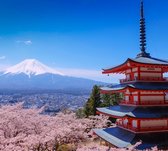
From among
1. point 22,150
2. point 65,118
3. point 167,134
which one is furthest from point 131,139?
point 65,118

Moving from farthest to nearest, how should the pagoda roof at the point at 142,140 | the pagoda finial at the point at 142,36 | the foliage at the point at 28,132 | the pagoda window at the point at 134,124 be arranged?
1. the pagoda finial at the point at 142,36
2. the pagoda window at the point at 134,124
3. the pagoda roof at the point at 142,140
4. the foliage at the point at 28,132

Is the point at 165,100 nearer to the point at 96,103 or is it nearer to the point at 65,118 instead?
the point at 65,118

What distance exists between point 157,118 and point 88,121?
13.7 meters

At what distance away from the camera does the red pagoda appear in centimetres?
1698

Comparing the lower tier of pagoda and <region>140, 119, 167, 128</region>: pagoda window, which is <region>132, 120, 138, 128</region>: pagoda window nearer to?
the lower tier of pagoda

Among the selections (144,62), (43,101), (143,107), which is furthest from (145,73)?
(43,101)

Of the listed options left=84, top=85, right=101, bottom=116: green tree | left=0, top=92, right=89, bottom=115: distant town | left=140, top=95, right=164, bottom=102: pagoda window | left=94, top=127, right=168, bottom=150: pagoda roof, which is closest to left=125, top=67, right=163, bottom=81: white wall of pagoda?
left=140, top=95, right=164, bottom=102: pagoda window

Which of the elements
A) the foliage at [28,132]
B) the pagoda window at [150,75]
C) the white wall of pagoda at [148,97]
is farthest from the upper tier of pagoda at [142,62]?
the foliage at [28,132]

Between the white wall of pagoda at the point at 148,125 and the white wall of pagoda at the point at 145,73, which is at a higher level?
the white wall of pagoda at the point at 145,73

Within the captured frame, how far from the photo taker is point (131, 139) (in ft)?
55.4

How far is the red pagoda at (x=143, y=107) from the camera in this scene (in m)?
17.0

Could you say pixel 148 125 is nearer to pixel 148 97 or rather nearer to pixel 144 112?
pixel 144 112

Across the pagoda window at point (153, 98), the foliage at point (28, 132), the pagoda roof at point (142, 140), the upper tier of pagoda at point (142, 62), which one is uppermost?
the upper tier of pagoda at point (142, 62)

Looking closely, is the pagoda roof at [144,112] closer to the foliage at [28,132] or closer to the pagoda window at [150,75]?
the pagoda window at [150,75]
